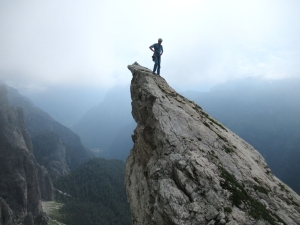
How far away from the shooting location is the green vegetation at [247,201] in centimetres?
1180

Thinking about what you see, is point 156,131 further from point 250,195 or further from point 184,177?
point 250,195

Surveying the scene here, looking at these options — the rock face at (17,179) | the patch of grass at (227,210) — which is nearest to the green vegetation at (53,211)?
the rock face at (17,179)

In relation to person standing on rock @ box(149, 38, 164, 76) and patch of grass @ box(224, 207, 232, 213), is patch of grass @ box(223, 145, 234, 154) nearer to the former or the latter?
patch of grass @ box(224, 207, 232, 213)

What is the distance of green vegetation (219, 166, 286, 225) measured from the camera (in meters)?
11.8

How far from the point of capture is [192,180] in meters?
13.4

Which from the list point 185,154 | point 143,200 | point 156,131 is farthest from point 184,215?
point 156,131

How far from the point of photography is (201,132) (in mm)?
19078

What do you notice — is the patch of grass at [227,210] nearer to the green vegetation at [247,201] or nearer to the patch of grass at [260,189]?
the green vegetation at [247,201]

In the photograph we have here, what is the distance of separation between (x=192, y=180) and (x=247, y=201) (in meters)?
3.50

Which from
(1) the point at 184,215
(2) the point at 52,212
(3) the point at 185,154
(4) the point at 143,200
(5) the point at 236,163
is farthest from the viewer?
(2) the point at 52,212

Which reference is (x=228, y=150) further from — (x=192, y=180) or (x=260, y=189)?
(x=192, y=180)

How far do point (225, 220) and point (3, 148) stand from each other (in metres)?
168

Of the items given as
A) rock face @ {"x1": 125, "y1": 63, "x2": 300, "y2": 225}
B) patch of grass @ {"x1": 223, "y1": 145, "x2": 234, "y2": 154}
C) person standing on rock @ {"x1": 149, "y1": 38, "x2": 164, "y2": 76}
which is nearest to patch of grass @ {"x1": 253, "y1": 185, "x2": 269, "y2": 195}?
rock face @ {"x1": 125, "y1": 63, "x2": 300, "y2": 225}

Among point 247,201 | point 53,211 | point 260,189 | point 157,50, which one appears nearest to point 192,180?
point 247,201
